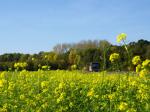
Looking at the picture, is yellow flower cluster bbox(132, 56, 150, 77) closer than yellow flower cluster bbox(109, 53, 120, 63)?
Yes

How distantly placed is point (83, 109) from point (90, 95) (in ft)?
0.72

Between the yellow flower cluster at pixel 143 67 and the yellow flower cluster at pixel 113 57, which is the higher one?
the yellow flower cluster at pixel 113 57

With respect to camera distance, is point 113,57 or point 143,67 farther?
point 113,57

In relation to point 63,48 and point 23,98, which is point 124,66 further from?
point 63,48

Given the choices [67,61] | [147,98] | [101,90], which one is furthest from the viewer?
[67,61]

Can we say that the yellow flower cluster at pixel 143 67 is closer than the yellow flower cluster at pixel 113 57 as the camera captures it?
Yes

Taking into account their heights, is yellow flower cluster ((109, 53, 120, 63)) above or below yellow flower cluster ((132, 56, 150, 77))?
above

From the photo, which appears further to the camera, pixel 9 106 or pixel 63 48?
pixel 63 48

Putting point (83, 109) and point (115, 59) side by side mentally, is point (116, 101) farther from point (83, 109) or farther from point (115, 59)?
point (115, 59)

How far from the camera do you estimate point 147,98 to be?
19.7ft

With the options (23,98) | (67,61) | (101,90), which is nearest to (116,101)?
(23,98)

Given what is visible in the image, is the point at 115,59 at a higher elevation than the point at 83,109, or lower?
higher

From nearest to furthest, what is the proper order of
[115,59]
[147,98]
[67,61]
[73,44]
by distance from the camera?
1. [147,98]
2. [115,59]
3. [67,61]
4. [73,44]

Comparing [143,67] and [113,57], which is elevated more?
[113,57]
